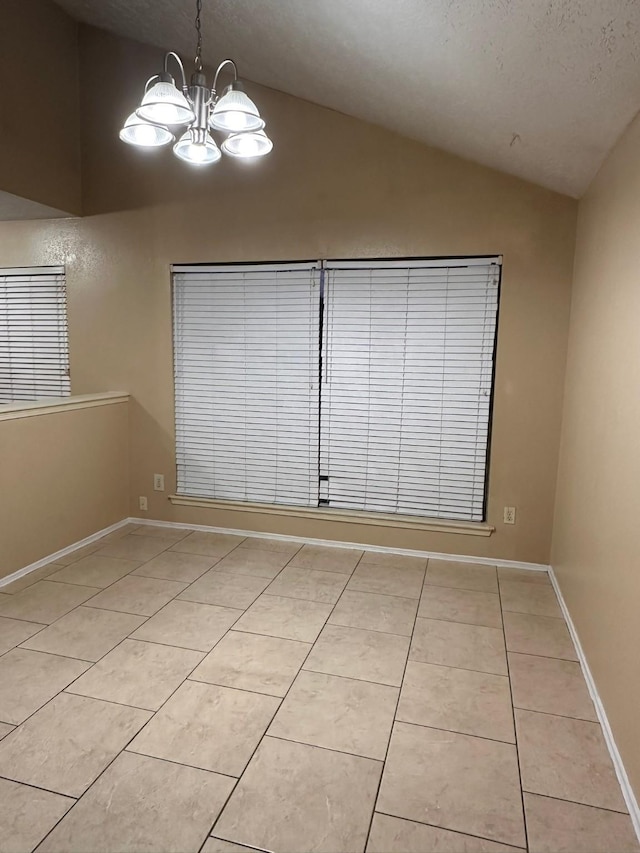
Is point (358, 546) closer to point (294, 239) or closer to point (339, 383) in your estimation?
point (339, 383)

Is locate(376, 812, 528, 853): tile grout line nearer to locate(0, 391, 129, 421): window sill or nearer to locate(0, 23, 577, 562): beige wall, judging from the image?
locate(0, 23, 577, 562): beige wall

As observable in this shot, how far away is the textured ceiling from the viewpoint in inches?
66.0

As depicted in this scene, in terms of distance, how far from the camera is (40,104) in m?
3.46

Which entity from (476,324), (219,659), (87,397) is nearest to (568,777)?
(219,659)

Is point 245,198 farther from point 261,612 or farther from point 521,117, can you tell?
point 261,612

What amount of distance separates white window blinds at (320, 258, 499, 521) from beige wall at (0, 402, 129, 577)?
1603 millimetres

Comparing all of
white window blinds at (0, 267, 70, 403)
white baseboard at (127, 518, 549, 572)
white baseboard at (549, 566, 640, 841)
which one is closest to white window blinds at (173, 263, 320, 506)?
white baseboard at (127, 518, 549, 572)

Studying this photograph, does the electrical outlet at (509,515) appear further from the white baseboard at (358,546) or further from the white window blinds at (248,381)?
the white window blinds at (248,381)

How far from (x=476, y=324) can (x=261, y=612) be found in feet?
7.06

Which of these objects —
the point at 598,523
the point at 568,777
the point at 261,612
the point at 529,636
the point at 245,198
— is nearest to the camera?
the point at 568,777

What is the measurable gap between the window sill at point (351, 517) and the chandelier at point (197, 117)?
7.76ft

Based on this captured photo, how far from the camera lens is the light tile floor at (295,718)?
62.0 inches

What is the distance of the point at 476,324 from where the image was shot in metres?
3.39

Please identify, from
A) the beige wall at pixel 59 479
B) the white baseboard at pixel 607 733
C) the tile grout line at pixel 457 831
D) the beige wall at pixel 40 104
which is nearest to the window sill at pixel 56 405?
the beige wall at pixel 59 479
